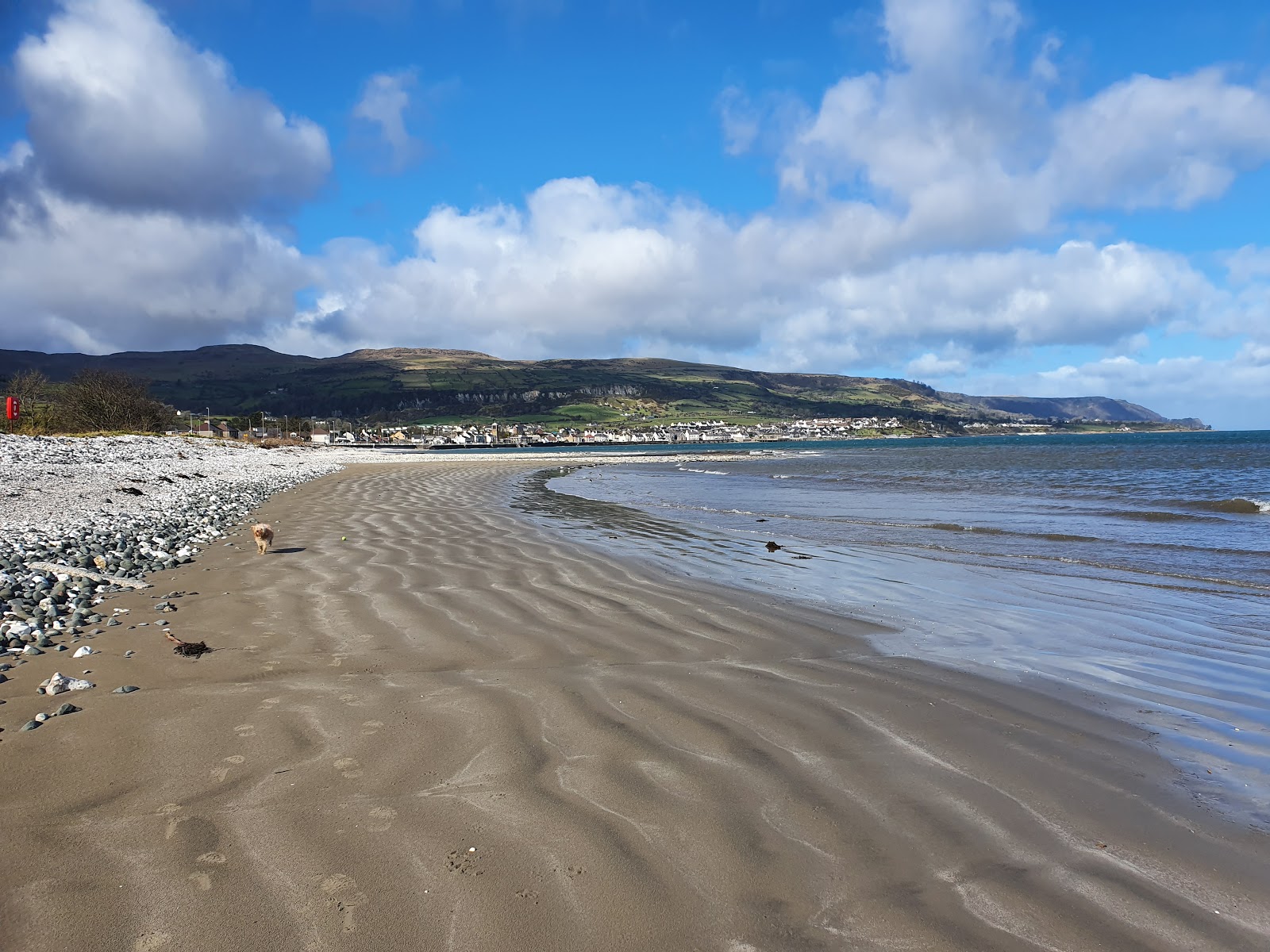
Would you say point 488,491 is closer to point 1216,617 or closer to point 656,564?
point 656,564

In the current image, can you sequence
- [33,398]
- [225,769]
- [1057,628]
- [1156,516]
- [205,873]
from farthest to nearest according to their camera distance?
[33,398] → [1156,516] → [1057,628] → [225,769] → [205,873]

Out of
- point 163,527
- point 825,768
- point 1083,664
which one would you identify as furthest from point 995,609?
point 163,527

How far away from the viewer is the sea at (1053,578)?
5.45 metres

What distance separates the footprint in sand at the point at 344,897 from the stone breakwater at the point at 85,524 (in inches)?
157

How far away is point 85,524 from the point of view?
12578mm

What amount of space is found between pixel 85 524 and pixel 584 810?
42.8 ft

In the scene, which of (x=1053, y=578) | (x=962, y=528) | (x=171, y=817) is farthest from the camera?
(x=962, y=528)

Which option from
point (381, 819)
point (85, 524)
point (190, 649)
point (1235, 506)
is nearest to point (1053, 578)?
point (381, 819)

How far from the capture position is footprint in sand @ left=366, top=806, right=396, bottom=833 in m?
3.31

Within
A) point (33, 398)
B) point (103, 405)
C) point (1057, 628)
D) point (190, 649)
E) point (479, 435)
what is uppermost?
point (33, 398)

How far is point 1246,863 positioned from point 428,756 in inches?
160

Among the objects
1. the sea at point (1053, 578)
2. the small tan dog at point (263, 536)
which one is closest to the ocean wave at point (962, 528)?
the sea at point (1053, 578)

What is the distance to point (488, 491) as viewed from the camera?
96.1ft

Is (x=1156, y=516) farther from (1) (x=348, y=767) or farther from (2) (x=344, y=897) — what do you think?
(2) (x=344, y=897)
